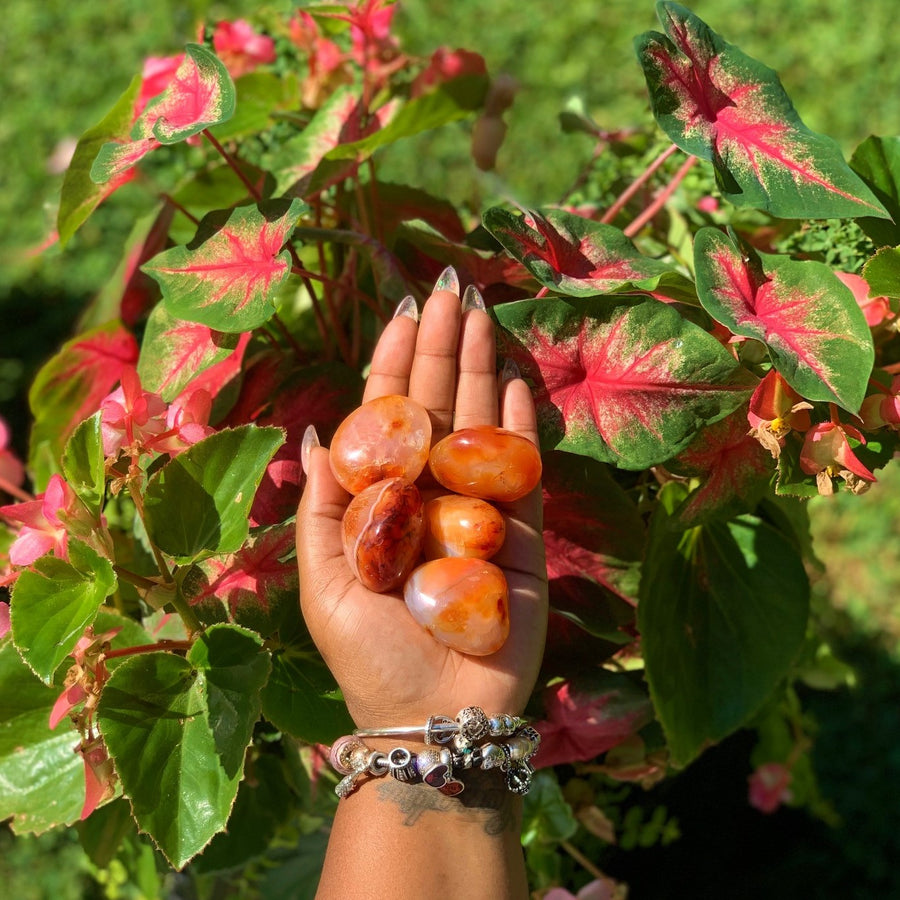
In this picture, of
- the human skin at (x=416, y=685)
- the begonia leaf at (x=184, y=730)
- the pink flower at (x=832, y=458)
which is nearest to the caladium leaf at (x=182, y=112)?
the human skin at (x=416, y=685)

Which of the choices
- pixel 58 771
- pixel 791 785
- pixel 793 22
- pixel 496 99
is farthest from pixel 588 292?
pixel 793 22

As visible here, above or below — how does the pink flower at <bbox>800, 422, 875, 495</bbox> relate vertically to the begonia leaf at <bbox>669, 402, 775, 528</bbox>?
Result: above

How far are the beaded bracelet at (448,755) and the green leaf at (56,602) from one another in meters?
0.21

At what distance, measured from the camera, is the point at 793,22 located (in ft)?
7.98

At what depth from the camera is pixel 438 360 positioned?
0.78 metres

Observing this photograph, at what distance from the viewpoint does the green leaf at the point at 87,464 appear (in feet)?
2.20

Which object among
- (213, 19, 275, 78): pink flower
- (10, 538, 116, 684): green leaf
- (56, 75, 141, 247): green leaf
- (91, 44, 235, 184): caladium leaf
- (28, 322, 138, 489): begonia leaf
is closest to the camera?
(10, 538, 116, 684): green leaf

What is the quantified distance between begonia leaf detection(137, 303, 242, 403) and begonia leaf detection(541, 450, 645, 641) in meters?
0.30

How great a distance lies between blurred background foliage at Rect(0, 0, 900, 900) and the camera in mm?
1650

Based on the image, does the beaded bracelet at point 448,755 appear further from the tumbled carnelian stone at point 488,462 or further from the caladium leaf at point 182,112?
the caladium leaf at point 182,112

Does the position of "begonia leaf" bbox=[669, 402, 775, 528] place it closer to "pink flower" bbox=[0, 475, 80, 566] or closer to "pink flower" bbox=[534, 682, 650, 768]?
"pink flower" bbox=[534, 682, 650, 768]

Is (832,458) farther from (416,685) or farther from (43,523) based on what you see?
→ (43,523)

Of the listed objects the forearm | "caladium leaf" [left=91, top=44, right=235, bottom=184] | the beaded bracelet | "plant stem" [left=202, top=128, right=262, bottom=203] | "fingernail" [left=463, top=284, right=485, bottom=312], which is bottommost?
the forearm

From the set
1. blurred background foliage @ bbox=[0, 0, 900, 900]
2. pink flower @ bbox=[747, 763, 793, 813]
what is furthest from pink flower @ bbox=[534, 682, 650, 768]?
blurred background foliage @ bbox=[0, 0, 900, 900]
